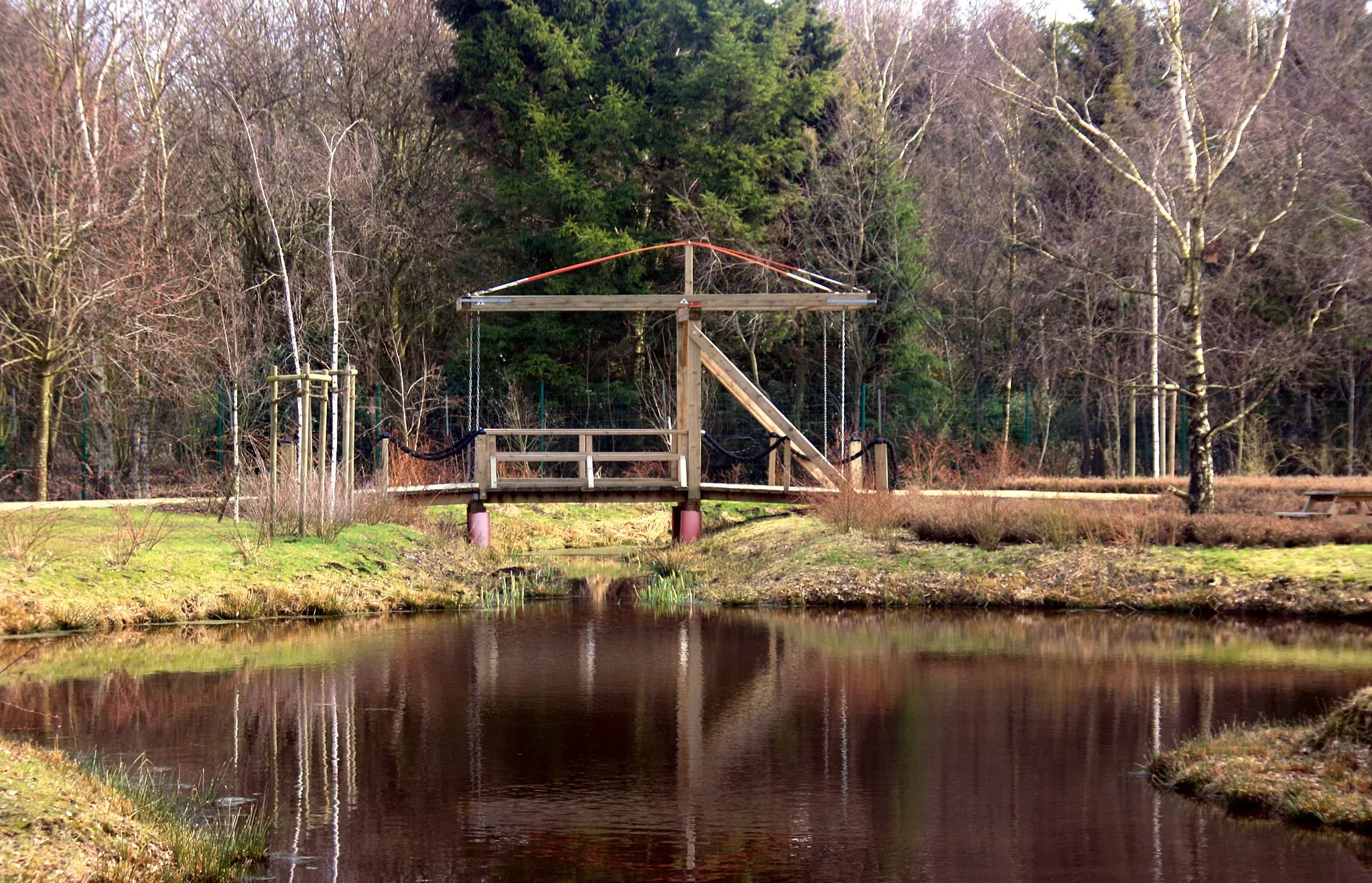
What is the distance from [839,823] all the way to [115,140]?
2321 cm

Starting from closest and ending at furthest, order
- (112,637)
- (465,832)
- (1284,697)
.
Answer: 1. (465,832)
2. (1284,697)
3. (112,637)

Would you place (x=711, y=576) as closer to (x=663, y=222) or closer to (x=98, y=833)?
(x=98, y=833)

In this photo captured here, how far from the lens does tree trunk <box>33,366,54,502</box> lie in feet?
78.4

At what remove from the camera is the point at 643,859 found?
7.03m

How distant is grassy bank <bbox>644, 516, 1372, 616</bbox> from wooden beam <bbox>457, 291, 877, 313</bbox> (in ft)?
13.1

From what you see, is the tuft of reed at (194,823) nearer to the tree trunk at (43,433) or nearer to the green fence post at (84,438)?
the tree trunk at (43,433)

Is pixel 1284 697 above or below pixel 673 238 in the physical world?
below

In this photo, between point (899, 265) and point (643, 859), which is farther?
point (899, 265)

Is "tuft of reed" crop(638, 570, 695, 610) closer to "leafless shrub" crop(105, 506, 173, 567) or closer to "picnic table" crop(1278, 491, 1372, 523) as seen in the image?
"leafless shrub" crop(105, 506, 173, 567)

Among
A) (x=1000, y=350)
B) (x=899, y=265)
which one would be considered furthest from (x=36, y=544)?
(x=1000, y=350)

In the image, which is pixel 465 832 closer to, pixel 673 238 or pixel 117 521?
pixel 117 521

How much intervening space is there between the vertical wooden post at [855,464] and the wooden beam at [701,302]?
2.20m

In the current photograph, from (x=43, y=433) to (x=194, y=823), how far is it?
19.0 metres

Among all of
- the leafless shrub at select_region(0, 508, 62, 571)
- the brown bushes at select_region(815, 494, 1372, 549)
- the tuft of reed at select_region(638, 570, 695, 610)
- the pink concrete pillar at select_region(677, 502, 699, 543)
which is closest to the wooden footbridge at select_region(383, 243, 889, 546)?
the pink concrete pillar at select_region(677, 502, 699, 543)
